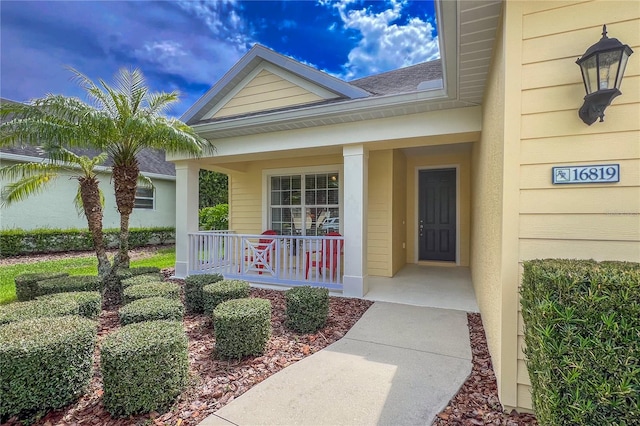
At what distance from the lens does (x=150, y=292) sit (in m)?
3.74

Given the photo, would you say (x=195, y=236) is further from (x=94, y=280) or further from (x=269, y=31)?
(x=269, y=31)

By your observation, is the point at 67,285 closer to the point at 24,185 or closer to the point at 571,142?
the point at 24,185

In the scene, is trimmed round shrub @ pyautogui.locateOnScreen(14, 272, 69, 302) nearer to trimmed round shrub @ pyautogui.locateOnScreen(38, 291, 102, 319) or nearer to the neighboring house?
trimmed round shrub @ pyautogui.locateOnScreen(38, 291, 102, 319)

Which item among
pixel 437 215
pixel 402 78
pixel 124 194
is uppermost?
pixel 402 78

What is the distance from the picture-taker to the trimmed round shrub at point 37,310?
2.78 m

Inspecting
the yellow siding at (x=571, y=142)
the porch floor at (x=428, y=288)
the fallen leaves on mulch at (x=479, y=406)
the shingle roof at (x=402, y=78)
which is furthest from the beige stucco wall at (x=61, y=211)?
the yellow siding at (x=571, y=142)

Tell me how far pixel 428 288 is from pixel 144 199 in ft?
42.2

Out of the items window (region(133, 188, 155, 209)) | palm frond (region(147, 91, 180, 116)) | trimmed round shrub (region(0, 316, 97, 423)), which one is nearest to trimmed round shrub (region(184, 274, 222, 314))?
trimmed round shrub (region(0, 316, 97, 423))

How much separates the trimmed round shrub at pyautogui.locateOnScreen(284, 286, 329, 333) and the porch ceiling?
3.10m

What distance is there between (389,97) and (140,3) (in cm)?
631

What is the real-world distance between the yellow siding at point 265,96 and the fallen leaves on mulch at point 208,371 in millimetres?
4423

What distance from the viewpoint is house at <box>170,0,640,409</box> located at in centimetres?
203

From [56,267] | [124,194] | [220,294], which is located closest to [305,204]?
[124,194]

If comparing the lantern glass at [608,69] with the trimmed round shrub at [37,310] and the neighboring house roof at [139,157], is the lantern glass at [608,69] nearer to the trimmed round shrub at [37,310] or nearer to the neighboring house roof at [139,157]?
the trimmed round shrub at [37,310]
